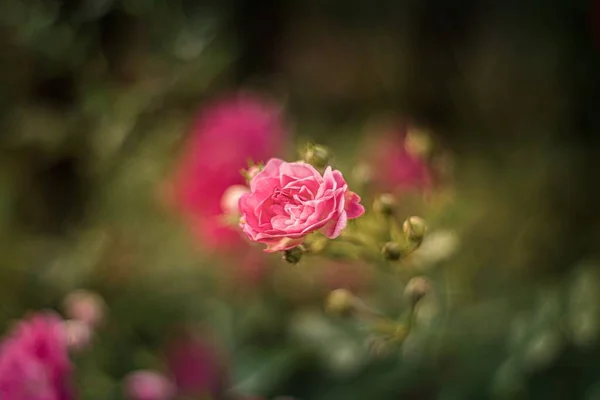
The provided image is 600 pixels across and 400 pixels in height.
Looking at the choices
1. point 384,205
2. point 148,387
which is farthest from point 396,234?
point 148,387

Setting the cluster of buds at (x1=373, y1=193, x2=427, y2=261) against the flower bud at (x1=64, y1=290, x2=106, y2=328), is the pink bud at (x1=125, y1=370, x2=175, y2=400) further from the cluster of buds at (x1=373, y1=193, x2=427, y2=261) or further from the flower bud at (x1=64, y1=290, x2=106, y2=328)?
the cluster of buds at (x1=373, y1=193, x2=427, y2=261)

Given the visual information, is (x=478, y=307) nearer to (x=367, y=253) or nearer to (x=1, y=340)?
(x=367, y=253)

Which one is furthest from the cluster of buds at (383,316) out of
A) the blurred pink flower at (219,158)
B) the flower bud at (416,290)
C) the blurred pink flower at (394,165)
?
the blurred pink flower at (219,158)

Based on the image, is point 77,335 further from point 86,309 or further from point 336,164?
point 336,164

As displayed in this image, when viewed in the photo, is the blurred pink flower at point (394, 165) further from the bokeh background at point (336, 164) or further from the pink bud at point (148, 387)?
the pink bud at point (148, 387)

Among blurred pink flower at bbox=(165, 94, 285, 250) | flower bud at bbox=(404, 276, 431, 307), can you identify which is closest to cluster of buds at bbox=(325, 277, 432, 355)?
flower bud at bbox=(404, 276, 431, 307)
